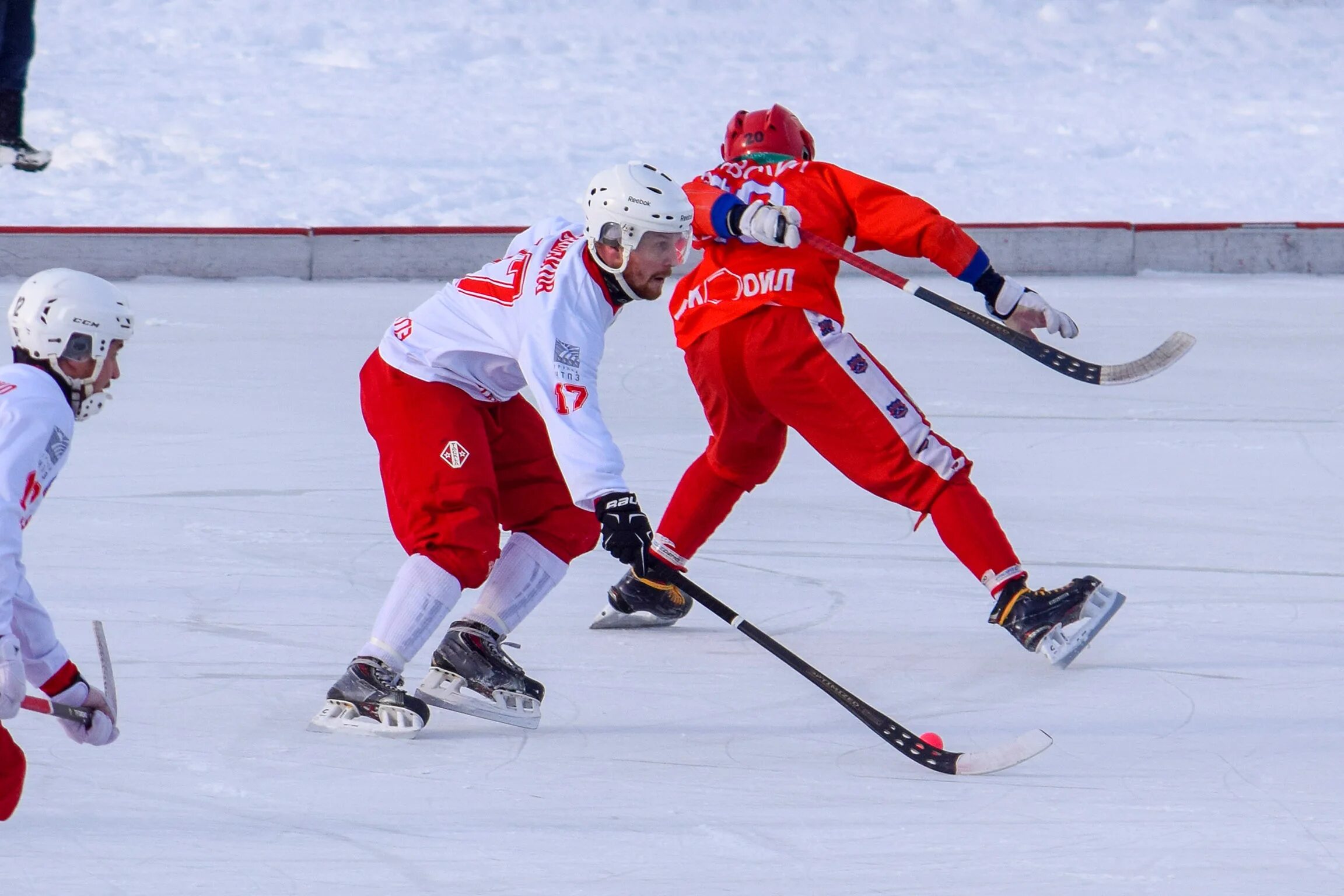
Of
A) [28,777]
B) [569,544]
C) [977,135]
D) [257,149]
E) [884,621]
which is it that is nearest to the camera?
[28,777]

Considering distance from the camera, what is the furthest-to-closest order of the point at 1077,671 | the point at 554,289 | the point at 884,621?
the point at 884,621 < the point at 1077,671 < the point at 554,289

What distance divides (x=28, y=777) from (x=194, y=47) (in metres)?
13.0

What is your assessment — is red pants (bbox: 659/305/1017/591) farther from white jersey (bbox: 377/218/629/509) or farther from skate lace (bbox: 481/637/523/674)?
skate lace (bbox: 481/637/523/674)

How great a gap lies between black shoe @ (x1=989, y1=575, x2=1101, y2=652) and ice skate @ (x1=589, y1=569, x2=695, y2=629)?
30.6 inches

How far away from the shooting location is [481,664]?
3412mm

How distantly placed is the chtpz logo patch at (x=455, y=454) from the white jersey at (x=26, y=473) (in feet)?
2.60

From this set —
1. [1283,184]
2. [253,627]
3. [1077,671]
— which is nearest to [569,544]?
[253,627]

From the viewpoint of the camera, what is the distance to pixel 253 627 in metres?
3.98

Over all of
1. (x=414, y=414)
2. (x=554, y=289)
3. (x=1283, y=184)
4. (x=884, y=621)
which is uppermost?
(x=554, y=289)

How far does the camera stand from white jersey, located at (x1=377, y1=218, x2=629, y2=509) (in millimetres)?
3150

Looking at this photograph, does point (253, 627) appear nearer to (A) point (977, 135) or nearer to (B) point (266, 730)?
(B) point (266, 730)

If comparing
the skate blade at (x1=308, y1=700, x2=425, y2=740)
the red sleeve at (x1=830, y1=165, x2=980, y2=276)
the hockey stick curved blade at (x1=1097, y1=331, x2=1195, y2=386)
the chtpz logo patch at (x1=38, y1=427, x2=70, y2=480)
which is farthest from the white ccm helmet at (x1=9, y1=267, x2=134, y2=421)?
the hockey stick curved blade at (x1=1097, y1=331, x2=1195, y2=386)

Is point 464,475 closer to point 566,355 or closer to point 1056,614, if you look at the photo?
point 566,355

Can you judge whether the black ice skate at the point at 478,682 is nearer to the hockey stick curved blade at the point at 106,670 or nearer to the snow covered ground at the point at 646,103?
the hockey stick curved blade at the point at 106,670
